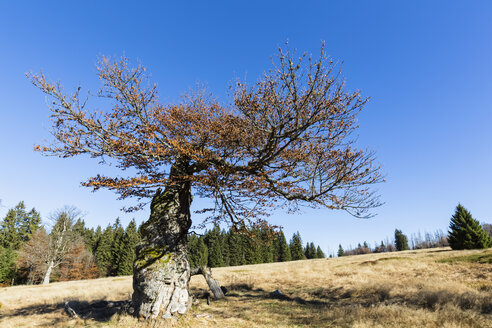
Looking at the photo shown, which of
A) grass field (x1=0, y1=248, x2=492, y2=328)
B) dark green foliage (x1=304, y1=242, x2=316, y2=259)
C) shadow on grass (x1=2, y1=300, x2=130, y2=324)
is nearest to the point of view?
grass field (x1=0, y1=248, x2=492, y2=328)

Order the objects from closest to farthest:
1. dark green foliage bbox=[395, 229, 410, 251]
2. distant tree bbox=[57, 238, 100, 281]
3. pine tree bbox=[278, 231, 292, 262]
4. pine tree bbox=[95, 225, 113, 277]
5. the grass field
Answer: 1. the grass field
2. distant tree bbox=[57, 238, 100, 281]
3. pine tree bbox=[95, 225, 113, 277]
4. pine tree bbox=[278, 231, 292, 262]
5. dark green foliage bbox=[395, 229, 410, 251]

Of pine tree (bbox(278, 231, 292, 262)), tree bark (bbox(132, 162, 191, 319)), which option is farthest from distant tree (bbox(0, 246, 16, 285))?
pine tree (bbox(278, 231, 292, 262))

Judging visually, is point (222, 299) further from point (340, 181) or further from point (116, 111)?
point (116, 111)

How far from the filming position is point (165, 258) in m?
8.34

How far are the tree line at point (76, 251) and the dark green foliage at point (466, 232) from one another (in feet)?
87.8

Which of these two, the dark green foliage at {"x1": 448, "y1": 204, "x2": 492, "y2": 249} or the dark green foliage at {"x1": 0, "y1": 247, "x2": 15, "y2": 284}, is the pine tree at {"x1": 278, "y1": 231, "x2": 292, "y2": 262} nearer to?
the dark green foliage at {"x1": 448, "y1": 204, "x2": 492, "y2": 249}

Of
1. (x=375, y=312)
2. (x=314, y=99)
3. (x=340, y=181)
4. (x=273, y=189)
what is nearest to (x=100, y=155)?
(x=273, y=189)

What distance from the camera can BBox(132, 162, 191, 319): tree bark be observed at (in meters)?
7.75

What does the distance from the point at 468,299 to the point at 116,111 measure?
44.4 ft

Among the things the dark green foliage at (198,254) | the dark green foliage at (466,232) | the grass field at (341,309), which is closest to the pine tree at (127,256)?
the dark green foliage at (198,254)

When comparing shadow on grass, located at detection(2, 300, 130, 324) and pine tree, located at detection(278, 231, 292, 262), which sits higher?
shadow on grass, located at detection(2, 300, 130, 324)

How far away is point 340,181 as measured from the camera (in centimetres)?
871

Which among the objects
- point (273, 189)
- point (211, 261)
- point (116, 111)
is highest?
point (116, 111)

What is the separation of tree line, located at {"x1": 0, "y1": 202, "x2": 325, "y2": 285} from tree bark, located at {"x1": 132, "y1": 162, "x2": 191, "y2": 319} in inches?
679
